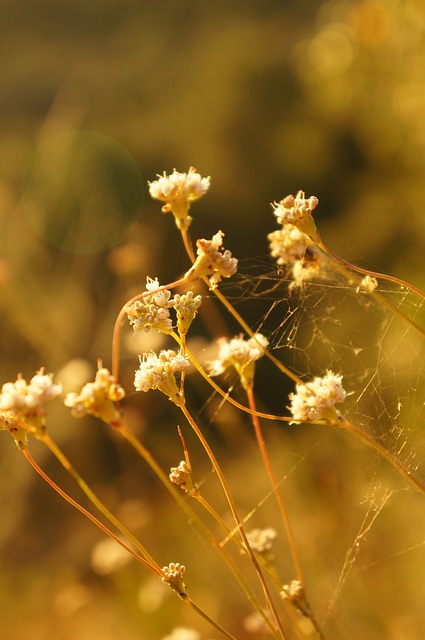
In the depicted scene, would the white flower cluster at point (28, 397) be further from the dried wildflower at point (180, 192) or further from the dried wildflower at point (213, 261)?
the dried wildflower at point (180, 192)

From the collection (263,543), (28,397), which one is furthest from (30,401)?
(263,543)

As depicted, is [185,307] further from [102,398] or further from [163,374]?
[102,398]

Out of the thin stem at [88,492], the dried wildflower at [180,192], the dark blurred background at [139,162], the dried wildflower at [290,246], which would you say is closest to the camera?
the thin stem at [88,492]

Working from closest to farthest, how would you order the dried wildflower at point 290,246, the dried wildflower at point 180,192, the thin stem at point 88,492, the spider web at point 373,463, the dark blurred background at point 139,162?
the thin stem at point 88,492, the dried wildflower at point 180,192, the dried wildflower at point 290,246, the spider web at point 373,463, the dark blurred background at point 139,162

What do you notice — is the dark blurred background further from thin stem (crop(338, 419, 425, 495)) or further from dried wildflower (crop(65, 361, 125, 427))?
dried wildflower (crop(65, 361, 125, 427))

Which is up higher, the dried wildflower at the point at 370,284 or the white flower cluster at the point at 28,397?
the white flower cluster at the point at 28,397

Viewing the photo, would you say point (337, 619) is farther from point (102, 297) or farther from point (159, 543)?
point (102, 297)

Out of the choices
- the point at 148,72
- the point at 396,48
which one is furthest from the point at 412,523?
the point at 148,72

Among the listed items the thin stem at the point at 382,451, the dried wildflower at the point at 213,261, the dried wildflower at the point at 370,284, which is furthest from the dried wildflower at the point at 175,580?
the dried wildflower at the point at 370,284
